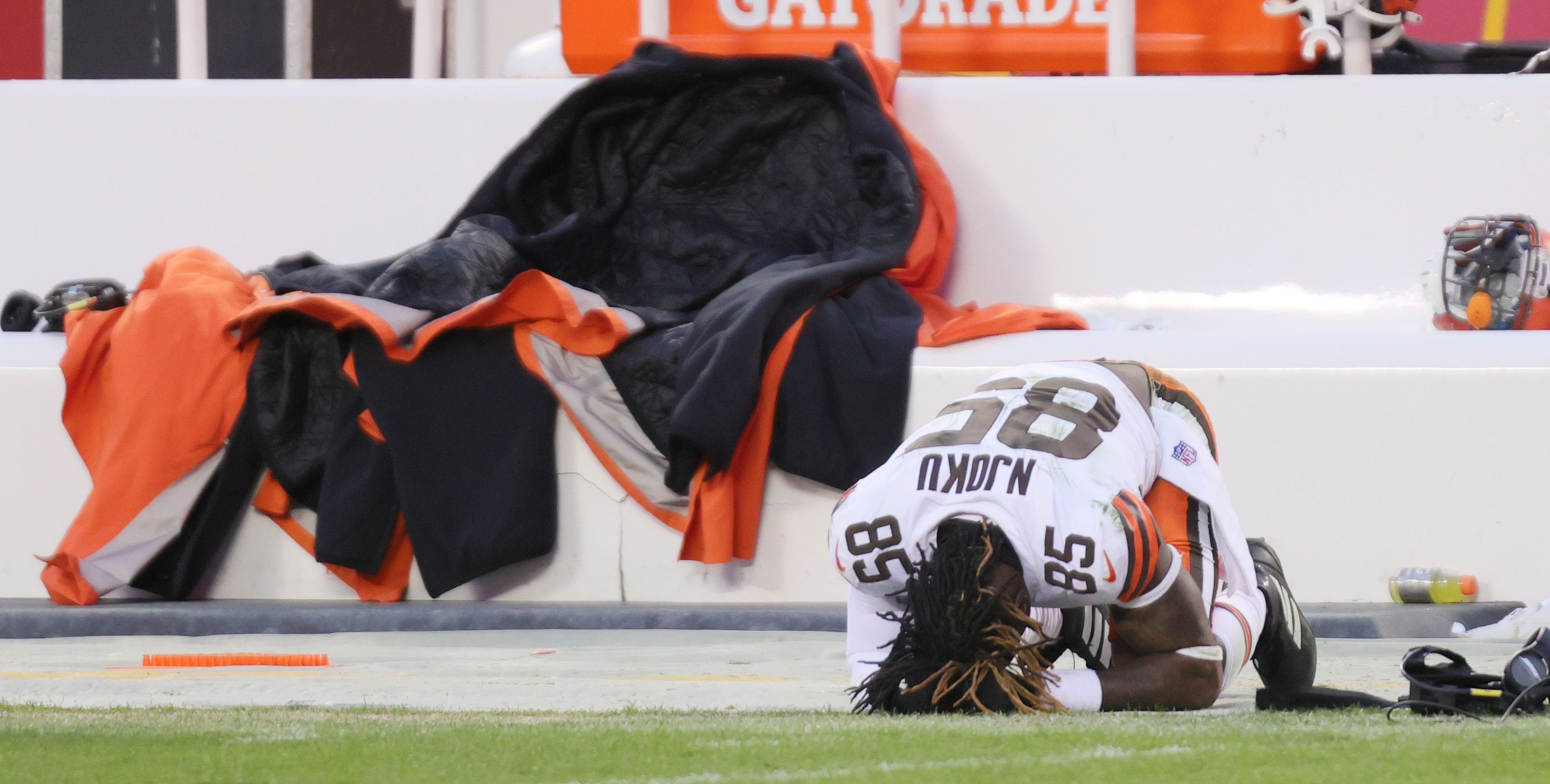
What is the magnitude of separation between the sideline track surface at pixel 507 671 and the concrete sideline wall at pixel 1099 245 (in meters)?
0.27

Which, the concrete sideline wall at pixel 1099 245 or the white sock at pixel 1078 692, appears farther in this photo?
the concrete sideline wall at pixel 1099 245

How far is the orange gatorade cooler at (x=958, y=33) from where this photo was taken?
422cm

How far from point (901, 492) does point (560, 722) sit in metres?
0.38

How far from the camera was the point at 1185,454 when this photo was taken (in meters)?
1.85

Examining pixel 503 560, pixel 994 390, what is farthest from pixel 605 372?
pixel 994 390

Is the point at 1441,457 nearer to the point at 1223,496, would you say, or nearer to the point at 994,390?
the point at 1223,496

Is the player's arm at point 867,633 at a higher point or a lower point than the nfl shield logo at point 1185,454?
lower

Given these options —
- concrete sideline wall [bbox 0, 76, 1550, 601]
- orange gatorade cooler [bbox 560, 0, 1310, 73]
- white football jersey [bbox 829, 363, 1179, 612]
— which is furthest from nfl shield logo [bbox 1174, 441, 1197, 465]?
orange gatorade cooler [bbox 560, 0, 1310, 73]

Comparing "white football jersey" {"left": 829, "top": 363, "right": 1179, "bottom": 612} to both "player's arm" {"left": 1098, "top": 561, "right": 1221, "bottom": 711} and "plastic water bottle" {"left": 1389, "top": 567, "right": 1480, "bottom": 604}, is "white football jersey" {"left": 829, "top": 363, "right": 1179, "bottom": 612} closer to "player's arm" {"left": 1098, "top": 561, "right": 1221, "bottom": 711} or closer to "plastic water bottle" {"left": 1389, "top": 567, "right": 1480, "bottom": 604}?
"player's arm" {"left": 1098, "top": 561, "right": 1221, "bottom": 711}

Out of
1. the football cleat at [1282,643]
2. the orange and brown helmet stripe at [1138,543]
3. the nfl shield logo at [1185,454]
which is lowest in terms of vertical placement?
the football cleat at [1282,643]

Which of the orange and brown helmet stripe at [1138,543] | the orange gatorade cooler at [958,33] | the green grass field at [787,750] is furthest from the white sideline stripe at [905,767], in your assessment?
the orange gatorade cooler at [958,33]

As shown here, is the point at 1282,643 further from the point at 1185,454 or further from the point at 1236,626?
the point at 1185,454

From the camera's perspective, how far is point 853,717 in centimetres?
159

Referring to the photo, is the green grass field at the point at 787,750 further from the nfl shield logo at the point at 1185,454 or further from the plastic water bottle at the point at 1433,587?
the plastic water bottle at the point at 1433,587
